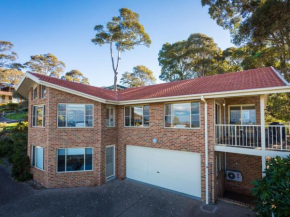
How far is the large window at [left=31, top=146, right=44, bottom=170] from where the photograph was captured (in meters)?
10.1

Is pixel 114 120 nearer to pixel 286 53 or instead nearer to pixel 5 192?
pixel 5 192

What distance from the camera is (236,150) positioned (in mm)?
7051

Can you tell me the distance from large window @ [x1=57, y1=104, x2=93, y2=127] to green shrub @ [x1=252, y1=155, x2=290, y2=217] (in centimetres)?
881

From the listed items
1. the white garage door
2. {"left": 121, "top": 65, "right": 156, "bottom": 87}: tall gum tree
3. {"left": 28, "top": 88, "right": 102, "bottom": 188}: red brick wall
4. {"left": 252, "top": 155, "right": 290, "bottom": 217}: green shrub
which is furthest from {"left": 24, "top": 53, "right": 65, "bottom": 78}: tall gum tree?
{"left": 252, "top": 155, "right": 290, "bottom": 217}: green shrub

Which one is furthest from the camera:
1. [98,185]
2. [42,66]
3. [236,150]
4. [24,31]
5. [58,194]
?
[42,66]

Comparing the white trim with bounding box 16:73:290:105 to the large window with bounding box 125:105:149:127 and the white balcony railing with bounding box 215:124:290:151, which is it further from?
the white balcony railing with bounding box 215:124:290:151

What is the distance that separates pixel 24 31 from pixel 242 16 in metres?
19.4

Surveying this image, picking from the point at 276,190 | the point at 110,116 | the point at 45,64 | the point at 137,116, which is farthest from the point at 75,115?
the point at 45,64

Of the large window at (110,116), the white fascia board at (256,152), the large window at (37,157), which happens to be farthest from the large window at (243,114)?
the large window at (37,157)

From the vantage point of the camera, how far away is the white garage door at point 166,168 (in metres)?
8.25

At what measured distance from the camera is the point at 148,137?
381 inches

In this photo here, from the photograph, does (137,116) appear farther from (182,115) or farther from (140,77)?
(140,77)

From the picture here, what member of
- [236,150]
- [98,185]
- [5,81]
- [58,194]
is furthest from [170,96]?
[5,81]

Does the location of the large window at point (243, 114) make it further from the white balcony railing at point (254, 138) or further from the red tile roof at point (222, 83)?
the red tile roof at point (222, 83)
